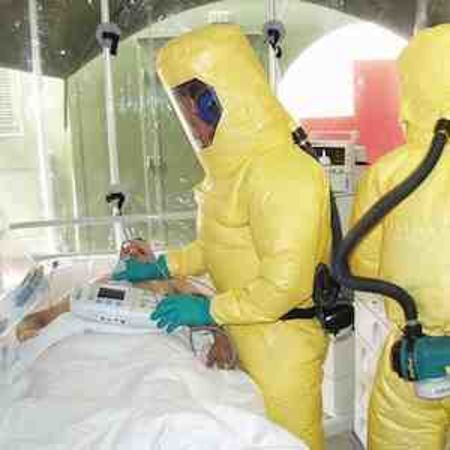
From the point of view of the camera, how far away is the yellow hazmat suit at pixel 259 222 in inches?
56.4

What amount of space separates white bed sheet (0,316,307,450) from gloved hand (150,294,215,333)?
0.04m

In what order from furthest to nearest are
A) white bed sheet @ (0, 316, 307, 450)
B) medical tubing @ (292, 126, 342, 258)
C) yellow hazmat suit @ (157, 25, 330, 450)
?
medical tubing @ (292, 126, 342, 258) → yellow hazmat suit @ (157, 25, 330, 450) → white bed sheet @ (0, 316, 307, 450)

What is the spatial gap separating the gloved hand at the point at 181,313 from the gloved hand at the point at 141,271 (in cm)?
25

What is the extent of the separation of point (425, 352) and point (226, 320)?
44 centimetres

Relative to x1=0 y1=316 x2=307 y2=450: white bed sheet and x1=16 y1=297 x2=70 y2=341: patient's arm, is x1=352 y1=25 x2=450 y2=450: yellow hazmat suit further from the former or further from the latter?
x1=16 y1=297 x2=70 y2=341: patient's arm

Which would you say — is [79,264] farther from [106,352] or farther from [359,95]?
[359,95]

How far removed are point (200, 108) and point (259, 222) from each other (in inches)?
12.2

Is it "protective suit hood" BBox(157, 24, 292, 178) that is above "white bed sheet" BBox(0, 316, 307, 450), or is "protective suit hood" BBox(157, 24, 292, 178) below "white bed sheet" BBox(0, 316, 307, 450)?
above

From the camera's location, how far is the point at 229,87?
58.4 inches

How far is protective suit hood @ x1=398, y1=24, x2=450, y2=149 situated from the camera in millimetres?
1439

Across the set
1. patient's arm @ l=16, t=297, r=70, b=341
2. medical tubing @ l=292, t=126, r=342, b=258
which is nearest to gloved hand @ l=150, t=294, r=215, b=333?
patient's arm @ l=16, t=297, r=70, b=341

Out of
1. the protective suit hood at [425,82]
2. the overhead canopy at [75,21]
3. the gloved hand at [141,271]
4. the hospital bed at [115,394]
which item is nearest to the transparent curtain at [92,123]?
the overhead canopy at [75,21]

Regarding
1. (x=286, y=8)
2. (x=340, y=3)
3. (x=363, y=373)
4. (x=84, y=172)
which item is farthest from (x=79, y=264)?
(x=340, y=3)

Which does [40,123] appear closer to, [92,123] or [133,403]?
[92,123]
